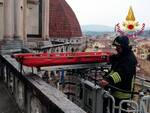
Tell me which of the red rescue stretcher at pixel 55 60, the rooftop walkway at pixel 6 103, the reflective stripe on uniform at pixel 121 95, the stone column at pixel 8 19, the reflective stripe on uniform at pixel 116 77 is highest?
the stone column at pixel 8 19

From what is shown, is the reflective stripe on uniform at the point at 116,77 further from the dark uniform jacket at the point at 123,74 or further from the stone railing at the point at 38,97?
the stone railing at the point at 38,97

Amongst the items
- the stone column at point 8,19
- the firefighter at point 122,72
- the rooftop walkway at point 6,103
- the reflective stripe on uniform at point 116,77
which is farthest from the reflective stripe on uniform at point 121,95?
the stone column at point 8,19

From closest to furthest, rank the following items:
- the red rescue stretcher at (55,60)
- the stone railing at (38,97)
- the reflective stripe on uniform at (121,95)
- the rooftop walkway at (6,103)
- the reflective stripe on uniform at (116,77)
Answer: the stone railing at (38,97) < the reflective stripe on uniform at (116,77) < the reflective stripe on uniform at (121,95) < the red rescue stretcher at (55,60) < the rooftop walkway at (6,103)

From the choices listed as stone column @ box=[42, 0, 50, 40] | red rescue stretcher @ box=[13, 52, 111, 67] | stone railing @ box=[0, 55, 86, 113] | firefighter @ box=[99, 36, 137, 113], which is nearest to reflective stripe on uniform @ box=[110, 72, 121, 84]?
firefighter @ box=[99, 36, 137, 113]

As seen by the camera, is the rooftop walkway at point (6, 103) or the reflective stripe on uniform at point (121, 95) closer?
the reflective stripe on uniform at point (121, 95)

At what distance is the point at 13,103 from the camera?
6.59 metres

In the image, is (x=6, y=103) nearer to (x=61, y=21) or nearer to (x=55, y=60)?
(x=55, y=60)

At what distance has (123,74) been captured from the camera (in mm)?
5039

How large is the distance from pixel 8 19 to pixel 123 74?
839 cm

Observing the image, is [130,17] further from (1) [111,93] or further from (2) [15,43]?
(1) [111,93]

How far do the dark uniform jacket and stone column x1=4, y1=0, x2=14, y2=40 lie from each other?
8047 millimetres

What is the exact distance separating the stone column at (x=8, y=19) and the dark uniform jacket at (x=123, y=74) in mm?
8047

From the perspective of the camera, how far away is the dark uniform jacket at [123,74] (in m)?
5.00

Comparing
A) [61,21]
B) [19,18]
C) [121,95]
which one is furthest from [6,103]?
[61,21]
